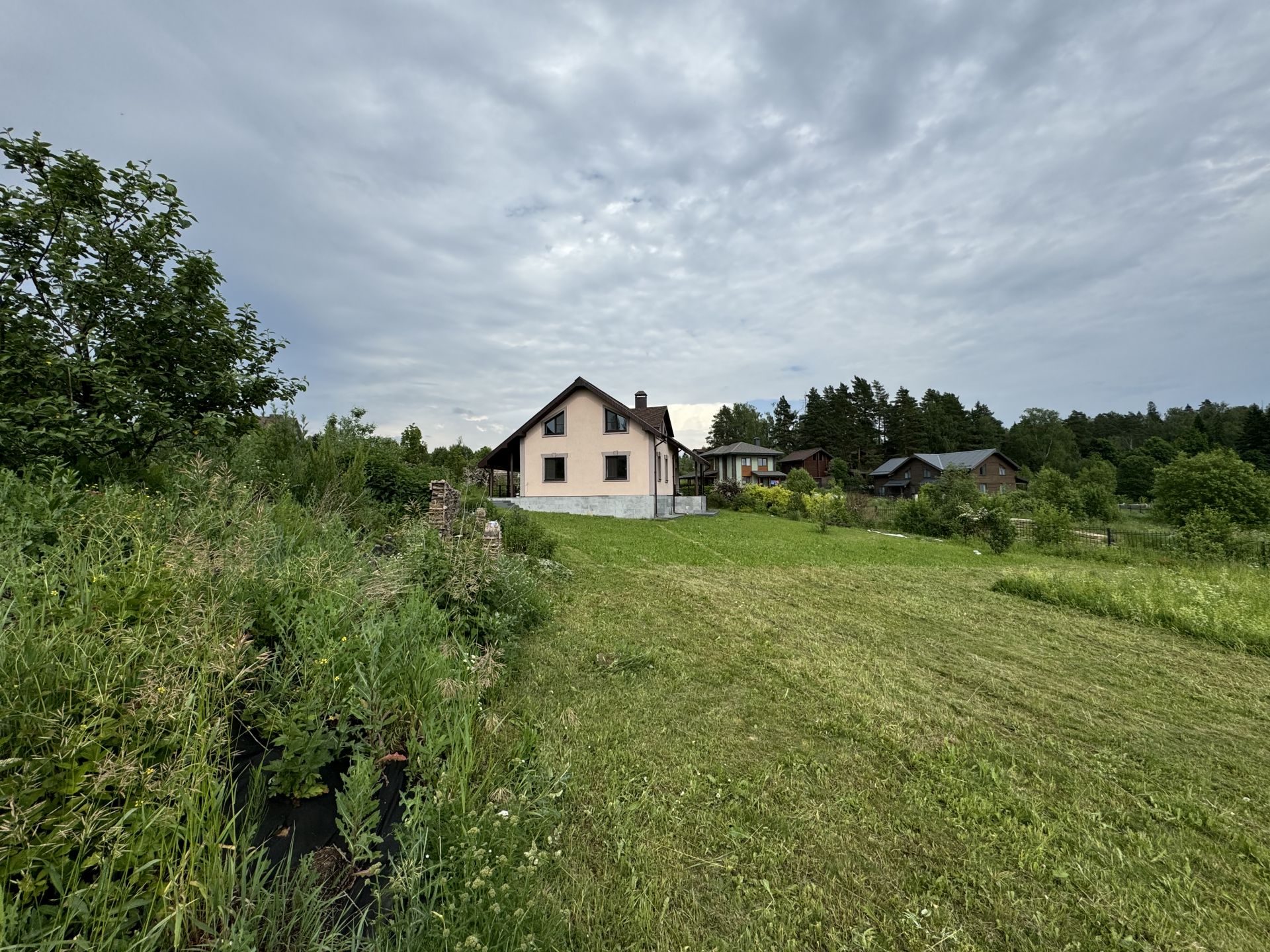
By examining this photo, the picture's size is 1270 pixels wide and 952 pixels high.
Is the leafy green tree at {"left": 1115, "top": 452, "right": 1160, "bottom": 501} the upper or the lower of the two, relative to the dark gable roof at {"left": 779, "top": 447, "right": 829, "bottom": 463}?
lower

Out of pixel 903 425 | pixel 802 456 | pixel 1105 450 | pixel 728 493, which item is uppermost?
pixel 903 425

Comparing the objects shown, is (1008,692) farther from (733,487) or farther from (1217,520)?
(733,487)

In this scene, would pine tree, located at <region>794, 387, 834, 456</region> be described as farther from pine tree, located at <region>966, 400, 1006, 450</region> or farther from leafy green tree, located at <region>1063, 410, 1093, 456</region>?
leafy green tree, located at <region>1063, 410, 1093, 456</region>

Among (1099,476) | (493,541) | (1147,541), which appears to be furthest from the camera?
(1099,476)

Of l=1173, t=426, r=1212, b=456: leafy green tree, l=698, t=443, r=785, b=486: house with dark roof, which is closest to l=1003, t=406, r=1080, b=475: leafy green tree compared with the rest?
l=1173, t=426, r=1212, b=456: leafy green tree

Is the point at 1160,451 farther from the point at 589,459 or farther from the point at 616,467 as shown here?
the point at 589,459

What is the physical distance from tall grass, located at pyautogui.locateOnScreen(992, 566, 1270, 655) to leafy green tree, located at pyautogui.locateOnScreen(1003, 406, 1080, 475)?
62.6 metres

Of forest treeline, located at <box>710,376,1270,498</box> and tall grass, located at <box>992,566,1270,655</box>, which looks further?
forest treeline, located at <box>710,376,1270,498</box>

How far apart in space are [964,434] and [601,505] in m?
59.6

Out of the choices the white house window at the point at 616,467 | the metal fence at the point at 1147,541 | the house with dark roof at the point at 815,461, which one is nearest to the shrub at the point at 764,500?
the white house window at the point at 616,467

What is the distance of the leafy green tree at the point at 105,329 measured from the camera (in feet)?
12.6

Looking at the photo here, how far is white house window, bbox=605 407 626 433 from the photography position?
21.4 meters

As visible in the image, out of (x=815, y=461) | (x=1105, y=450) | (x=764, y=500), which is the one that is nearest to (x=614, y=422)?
(x=764, y=500)

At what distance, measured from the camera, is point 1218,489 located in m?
20.0
